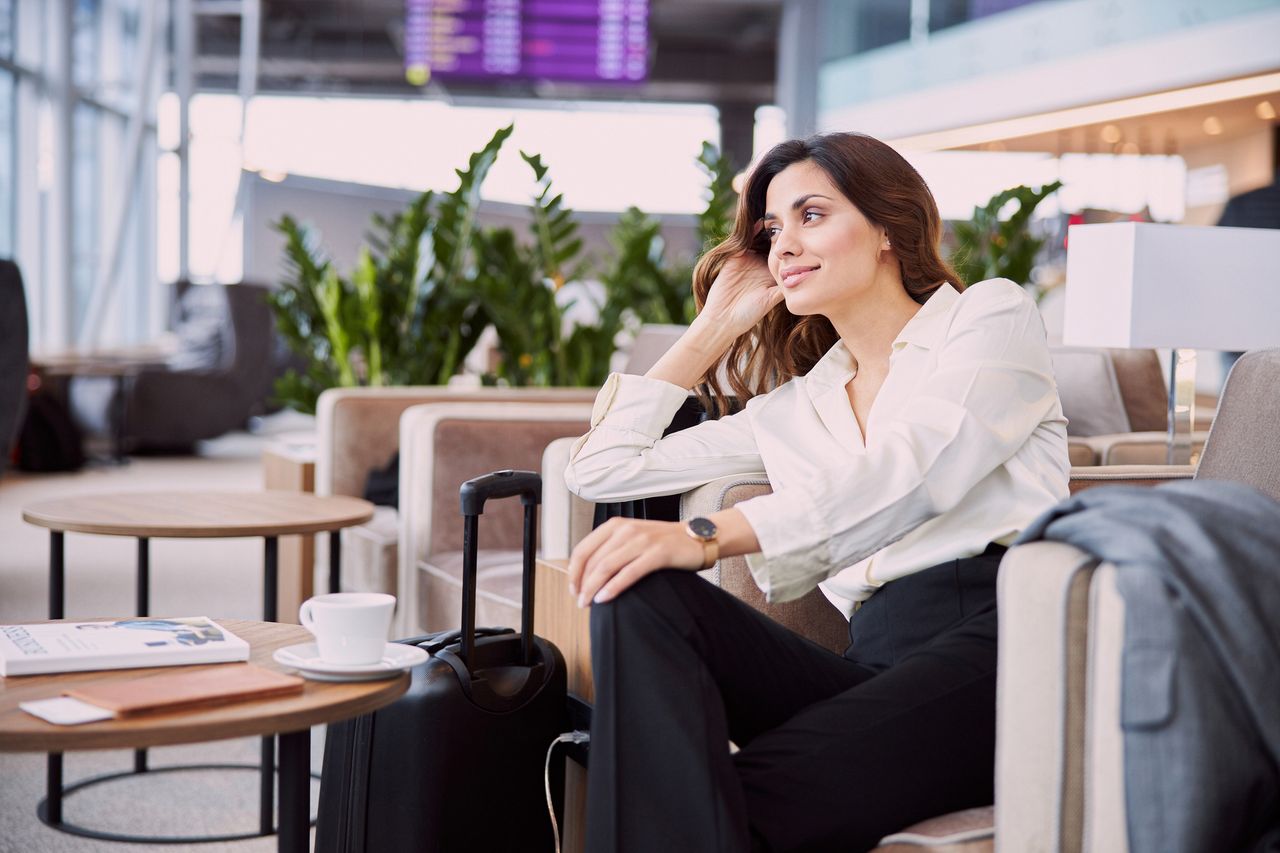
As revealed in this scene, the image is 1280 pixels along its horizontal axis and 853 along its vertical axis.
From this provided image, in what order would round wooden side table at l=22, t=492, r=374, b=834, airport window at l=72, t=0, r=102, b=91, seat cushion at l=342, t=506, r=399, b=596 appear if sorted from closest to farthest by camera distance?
round wooden side table at l=22, t=492, r=374, b=834, seat cushion at l=342, t=506, r=399, b=596, airport window at l=72, t=0, r=102, b=91

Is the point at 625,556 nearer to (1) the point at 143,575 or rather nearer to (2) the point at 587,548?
(2) the point at 587,548

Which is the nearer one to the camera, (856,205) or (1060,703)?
(1060,703)

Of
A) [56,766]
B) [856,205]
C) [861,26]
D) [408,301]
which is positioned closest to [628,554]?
[856,205]

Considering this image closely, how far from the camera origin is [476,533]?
5.53ft

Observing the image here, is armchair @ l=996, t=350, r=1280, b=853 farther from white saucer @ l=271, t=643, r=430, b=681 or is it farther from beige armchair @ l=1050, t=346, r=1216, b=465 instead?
beige armchair @ l=1050, t=346, r=1216, b=465

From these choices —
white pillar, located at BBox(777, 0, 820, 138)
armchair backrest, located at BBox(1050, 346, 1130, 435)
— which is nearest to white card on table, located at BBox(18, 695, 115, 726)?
armchair backrest, located at BBox(1050, 346, 1130, 435)

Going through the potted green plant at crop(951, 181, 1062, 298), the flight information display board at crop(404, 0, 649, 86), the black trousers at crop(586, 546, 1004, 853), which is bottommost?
the black trousers at crop(586, 546, 1004, 853)

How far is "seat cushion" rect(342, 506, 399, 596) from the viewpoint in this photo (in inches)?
128

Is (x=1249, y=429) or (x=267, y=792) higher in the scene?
(x=1249, y=429)

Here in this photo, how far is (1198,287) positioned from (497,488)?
60.3 inches

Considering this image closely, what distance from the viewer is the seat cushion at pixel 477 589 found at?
260 centimetres

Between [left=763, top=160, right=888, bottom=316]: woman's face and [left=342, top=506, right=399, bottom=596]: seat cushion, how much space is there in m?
1.59

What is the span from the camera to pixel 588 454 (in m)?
1.96

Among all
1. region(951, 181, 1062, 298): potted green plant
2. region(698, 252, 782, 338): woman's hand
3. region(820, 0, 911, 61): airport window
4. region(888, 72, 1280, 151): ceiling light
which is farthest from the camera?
region(820, 0, 911, 61): airport window
